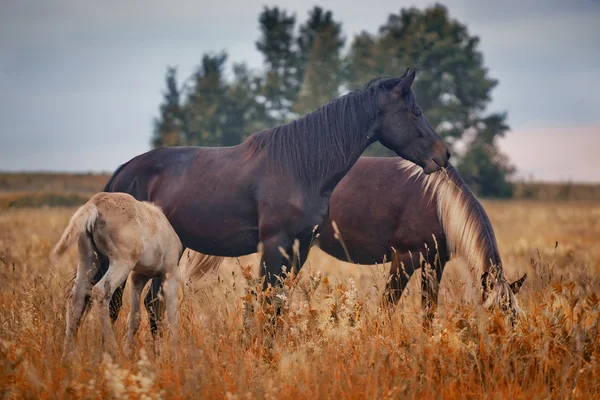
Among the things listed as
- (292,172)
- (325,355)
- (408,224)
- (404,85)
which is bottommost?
(325,355)

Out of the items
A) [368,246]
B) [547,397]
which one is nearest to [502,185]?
[368,246]

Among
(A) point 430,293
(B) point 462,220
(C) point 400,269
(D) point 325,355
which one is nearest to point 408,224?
(C) point 400,269

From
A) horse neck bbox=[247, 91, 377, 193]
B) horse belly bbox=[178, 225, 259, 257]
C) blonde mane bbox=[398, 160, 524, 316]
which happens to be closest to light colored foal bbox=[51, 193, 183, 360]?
horse belly bbox=[178, 225, 259, 257]

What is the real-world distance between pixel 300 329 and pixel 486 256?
2.03m

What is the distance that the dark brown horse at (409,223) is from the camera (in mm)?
5383

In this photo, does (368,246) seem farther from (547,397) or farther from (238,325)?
(547,397)

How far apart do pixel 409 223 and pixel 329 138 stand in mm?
1383

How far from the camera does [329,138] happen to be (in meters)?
5.28

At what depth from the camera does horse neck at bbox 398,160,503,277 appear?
5297 millimetres

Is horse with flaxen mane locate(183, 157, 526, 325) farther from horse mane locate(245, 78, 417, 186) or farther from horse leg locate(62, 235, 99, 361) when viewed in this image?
horse leg locate(62, 235, 99, 361)

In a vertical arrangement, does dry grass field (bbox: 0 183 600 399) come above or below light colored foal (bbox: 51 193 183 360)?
below

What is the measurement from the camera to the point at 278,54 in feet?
153

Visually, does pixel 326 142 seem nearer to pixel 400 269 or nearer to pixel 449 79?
pixel 400 269

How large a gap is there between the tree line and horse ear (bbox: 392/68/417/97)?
27970 mm
